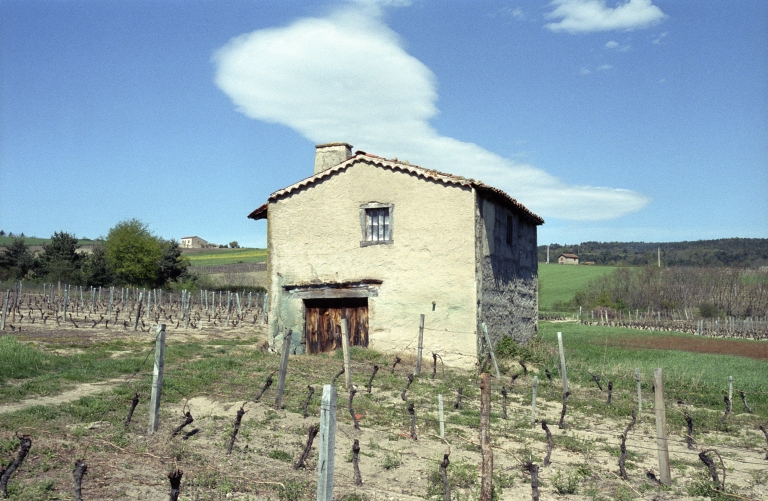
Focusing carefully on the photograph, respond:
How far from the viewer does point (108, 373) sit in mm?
14070

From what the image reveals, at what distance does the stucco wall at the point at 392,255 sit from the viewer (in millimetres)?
18172

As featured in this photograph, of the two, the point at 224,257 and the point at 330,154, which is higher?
the point at 330,154

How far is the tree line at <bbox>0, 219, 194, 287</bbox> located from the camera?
2344 inches

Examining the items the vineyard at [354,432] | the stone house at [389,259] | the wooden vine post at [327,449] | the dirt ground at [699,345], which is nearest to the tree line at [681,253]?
the dirt ground at [699,345]

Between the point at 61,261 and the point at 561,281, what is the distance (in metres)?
58.5

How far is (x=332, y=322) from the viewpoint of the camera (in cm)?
1983

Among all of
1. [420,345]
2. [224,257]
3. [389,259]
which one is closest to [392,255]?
[389,259]

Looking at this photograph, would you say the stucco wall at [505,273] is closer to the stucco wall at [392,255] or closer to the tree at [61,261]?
the stucco wall at [392,255]

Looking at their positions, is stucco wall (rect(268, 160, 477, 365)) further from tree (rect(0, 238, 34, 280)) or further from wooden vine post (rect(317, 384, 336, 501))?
tree (rect(0, 238, 34, 280))

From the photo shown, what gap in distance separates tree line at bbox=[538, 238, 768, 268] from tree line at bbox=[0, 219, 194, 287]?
254 ft

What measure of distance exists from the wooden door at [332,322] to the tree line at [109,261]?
150 ft

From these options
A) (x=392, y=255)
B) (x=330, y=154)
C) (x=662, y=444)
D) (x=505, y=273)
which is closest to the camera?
(x=662, y=444)

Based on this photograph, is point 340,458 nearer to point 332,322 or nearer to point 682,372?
point 332,322

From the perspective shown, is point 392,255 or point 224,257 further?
point 224,257
